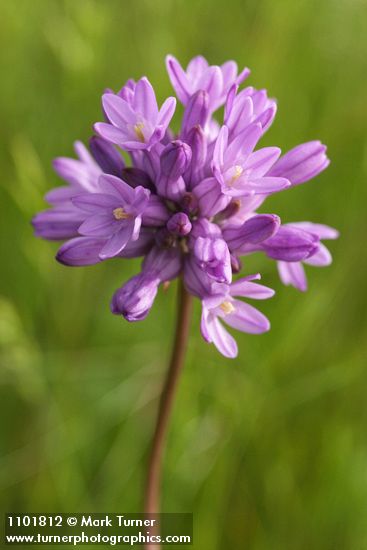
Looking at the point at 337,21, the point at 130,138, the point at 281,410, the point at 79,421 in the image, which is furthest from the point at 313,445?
the point at 337,21

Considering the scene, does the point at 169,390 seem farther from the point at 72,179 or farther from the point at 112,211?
the point at 72,179

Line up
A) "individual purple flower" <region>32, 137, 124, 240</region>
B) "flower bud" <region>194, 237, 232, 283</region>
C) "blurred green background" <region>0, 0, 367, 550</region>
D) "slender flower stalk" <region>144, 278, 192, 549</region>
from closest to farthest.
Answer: "flower bud" <region>194, 237, 232, 283</region>
"slender flower stalk" <region>144, 278, 192, 549</region>
"individual purple flower" <region>32, 137, 124, 240</region>
"blurred green background" <region>0, 0, 367, 550</region>

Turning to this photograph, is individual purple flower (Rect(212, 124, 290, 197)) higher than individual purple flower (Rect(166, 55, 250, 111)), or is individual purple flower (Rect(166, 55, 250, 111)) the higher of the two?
individual purple flower (Rect(166, 55, 250, 111))

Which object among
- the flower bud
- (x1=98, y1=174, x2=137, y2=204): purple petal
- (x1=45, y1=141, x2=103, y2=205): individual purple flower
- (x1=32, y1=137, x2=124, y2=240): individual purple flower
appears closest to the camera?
the flower bud

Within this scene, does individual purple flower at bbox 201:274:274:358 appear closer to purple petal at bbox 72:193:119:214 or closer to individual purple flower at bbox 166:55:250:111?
purple petal at bbox 72:193:119:214

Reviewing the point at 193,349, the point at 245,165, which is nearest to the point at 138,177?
the point at 245,165

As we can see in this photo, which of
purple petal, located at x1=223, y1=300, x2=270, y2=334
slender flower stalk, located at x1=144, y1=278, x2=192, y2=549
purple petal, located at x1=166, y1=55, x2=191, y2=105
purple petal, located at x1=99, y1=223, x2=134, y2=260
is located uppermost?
purple petal, located at x1=166, y1=55, x2=191, y2=105

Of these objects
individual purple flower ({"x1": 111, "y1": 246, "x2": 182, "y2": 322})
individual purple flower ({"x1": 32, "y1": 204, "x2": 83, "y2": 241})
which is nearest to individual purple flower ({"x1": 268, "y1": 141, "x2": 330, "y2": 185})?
individual purple flower ({"x1": 111, "y1": 246, "x2": 182, "y2": 322})
